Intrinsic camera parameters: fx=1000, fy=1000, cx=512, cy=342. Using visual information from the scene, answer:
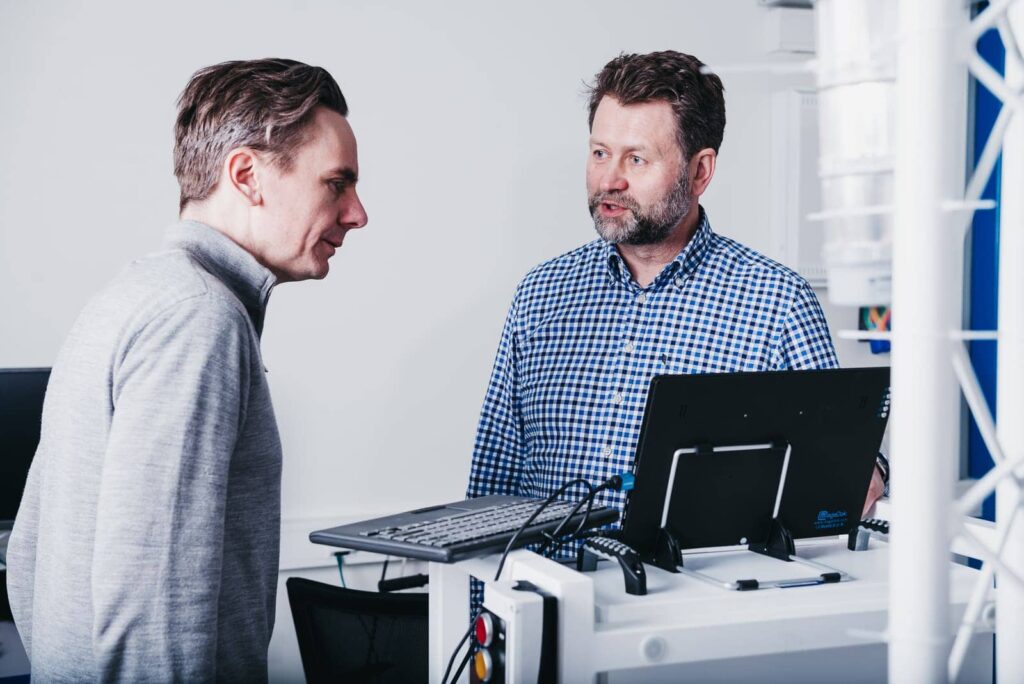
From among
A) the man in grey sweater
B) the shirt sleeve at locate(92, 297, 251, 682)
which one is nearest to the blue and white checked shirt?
the man in grey sweater

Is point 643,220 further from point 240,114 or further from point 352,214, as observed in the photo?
point 240,114

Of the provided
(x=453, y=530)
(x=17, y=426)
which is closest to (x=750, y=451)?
(x=453, y=530)

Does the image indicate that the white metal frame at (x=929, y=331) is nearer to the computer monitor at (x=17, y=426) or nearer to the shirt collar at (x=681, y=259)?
the shirt collar at (x=681, y=259)

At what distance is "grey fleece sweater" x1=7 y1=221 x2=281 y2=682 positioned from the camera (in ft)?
3.35

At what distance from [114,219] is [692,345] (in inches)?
57.0

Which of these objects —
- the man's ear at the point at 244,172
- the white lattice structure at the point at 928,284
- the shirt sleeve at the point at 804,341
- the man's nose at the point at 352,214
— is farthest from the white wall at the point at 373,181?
the white lattice structure at the point at 928,284

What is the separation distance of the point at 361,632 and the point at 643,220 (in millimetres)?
997

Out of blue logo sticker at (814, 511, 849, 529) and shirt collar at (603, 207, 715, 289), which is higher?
shirt collar at (603, 207, 715, 289)

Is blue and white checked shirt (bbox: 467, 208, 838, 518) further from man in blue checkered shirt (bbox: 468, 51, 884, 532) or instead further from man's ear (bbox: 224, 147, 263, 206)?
man's ear (bbox: 224, 147, 263, 206)

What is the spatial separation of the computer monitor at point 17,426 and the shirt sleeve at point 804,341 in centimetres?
147

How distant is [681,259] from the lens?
200 centimetres

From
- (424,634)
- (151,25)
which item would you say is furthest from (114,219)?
(424,634)

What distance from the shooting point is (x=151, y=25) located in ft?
8.04

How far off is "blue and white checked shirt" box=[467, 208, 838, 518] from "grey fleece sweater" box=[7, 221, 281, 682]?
34.0 inches
